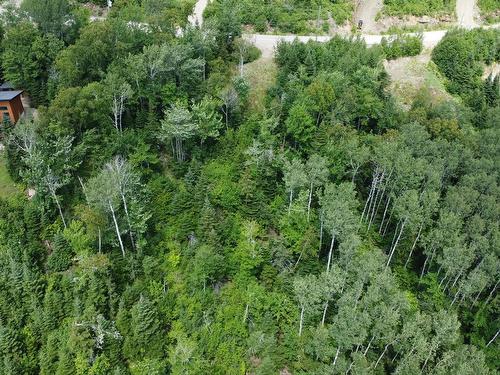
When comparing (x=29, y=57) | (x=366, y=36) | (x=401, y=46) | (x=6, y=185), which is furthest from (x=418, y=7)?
(x=6, y=185)

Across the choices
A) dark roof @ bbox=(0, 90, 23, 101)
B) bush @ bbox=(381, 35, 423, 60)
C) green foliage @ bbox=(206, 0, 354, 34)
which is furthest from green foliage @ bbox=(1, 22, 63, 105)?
bush @ bbox=(381, 35, 423, 60)

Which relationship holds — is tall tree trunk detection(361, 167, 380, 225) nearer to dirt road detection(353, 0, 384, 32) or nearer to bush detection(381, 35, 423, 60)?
bush detection(381, 35, 423, 60)

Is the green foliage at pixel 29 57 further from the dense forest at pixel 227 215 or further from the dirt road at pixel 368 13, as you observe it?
the dirt road at pixel 368 13

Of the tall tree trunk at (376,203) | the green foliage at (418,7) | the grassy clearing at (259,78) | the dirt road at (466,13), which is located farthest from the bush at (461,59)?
the tall tree trunk at (376,203)

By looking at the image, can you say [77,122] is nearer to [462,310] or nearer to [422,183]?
[422,183]

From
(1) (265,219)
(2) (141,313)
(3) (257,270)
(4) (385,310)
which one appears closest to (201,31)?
(1) (265,219)

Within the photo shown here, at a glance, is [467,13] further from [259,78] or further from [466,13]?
[259,78]
